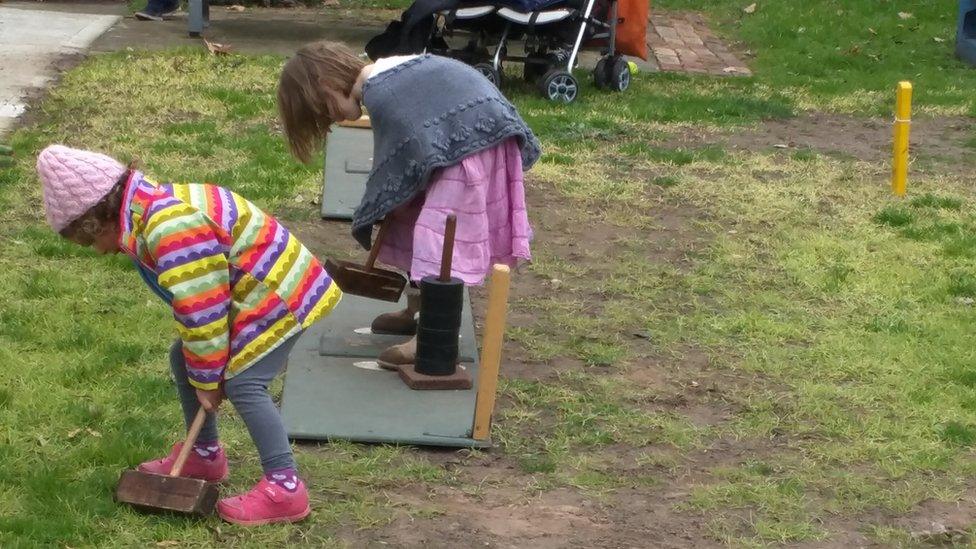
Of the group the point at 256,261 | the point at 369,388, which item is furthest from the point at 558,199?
the point at 256,261

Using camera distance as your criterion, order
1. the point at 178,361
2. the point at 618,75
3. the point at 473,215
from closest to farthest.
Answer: the point at 178,361
the point at 473,215
the point at 618,75

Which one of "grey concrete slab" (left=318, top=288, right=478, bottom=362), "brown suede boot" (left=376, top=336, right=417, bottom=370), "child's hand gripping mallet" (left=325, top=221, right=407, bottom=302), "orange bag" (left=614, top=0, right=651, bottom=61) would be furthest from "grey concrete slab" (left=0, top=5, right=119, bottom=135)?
"orange bag" (left=614, top=0, right=651, bottom=61)

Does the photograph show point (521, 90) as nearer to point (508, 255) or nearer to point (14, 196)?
point (14, 196)

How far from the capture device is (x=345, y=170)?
25.5 feet

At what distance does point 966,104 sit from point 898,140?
3098 mm

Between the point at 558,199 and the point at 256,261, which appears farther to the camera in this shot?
the point at 558,199

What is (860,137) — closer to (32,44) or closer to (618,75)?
(618,75)

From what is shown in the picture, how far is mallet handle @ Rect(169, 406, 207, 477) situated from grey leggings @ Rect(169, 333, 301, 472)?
0.09 meters

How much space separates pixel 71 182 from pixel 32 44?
7.85 m

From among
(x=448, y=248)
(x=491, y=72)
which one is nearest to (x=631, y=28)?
(x=491, y=72)

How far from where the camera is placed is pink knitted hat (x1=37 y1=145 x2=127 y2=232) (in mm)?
3422

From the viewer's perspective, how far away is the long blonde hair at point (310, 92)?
448cm

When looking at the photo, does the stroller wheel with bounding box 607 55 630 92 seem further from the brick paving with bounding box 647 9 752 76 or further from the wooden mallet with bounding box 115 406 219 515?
the wooden mallet with bounding box 115 406 219 515

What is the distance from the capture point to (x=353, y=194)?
7.34 m
